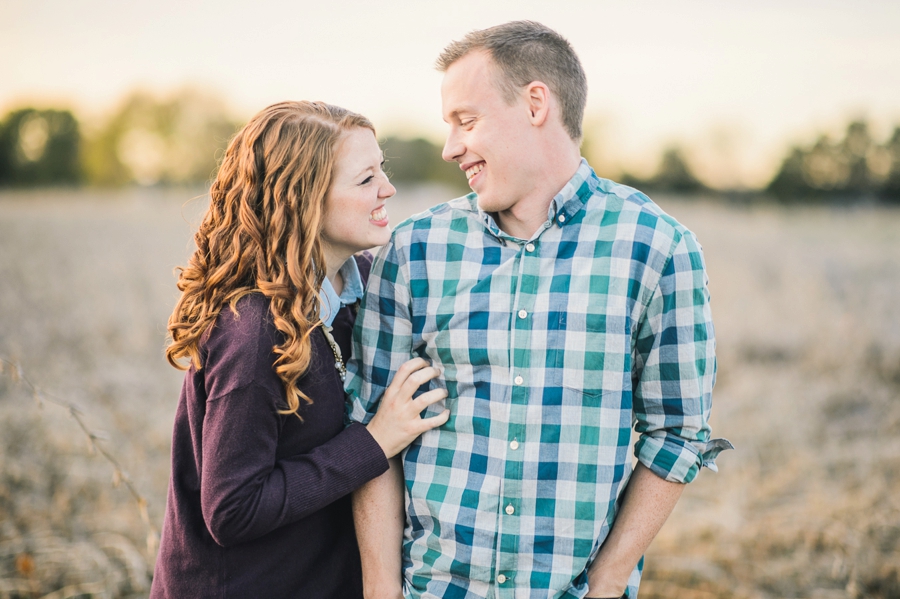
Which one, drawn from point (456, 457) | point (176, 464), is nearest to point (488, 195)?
point (456, 457)

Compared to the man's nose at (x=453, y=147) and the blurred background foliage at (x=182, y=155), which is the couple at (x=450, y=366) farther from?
the blurred background foliage at (x=182, y=155)

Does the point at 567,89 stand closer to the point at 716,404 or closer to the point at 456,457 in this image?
the point at 456,457

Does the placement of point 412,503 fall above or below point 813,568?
above

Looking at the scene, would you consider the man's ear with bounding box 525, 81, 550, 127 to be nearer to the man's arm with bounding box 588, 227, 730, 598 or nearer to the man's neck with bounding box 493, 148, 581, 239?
the man's neck with bounding box 493, 148, 581, 239

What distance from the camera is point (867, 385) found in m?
5.83

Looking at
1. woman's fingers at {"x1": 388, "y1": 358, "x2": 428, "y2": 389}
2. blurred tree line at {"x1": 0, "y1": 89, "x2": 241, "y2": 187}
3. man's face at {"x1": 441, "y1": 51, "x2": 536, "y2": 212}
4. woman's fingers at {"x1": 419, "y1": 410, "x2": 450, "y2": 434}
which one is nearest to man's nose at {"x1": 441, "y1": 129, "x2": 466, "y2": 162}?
→ man's face at {"x1": 441, "y1": 51, "x2": 536, "y2": 212}

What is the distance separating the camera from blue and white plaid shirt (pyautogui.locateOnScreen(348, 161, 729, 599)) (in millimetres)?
1728

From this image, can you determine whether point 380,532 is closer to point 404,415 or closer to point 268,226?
point 404,415

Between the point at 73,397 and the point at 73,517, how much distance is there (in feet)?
6.61

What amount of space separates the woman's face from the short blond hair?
14.5 inches

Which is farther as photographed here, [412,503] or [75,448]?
[75,448]

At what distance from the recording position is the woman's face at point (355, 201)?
194 cm

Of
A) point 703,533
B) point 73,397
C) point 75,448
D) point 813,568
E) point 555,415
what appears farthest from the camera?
point 73,397

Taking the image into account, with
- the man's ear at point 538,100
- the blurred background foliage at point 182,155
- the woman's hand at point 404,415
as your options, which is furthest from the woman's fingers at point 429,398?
the blurred background foliage at point 182,155
